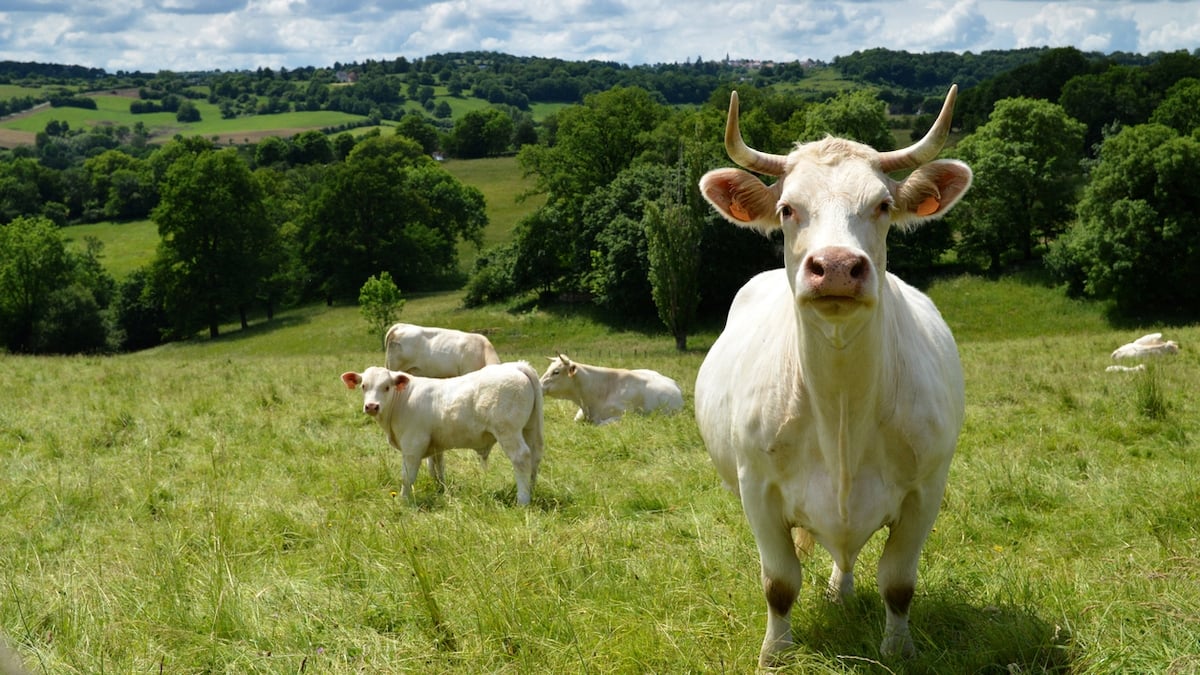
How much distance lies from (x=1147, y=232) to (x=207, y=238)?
50114mm

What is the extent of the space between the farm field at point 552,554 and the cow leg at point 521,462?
0.74ft

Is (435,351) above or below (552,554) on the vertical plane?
below

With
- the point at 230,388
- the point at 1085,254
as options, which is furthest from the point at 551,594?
the point at 1085,254

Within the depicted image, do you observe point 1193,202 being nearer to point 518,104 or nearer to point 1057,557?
point 1057,557

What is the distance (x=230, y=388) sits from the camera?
623 inches

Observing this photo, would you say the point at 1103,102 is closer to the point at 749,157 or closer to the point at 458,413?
the point at 458,413

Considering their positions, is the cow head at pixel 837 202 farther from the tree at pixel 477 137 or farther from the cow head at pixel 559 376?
the tree at pixel 477 137

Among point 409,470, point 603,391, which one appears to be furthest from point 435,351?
point 409,470

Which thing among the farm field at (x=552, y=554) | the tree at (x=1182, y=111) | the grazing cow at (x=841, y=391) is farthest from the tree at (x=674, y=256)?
the tree at (x=1182, y=111)

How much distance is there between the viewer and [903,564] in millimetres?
4434

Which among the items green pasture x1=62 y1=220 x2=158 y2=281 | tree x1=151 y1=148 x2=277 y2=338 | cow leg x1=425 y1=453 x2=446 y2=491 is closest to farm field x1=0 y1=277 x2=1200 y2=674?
cow leg x1=425 y1=453 x2=446 y2=491

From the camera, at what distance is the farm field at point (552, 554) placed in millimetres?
4309

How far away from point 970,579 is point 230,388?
13621mm

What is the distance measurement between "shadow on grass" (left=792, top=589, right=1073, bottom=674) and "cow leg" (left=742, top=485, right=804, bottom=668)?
0.47 feet
